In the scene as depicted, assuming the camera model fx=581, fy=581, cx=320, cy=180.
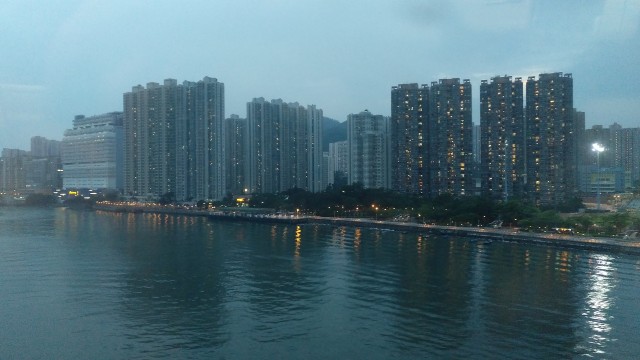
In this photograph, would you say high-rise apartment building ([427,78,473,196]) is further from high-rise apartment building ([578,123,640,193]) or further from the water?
the water

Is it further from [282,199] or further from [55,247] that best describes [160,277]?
[282,199]

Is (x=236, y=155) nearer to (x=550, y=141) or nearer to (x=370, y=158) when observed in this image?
(x=370, y=158)

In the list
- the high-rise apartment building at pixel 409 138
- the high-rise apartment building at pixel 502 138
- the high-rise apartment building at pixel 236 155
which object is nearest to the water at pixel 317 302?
the high-rise apartment building at pixel 502 138

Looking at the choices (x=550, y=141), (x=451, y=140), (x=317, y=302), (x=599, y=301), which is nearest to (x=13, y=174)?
(x=451, y=140)

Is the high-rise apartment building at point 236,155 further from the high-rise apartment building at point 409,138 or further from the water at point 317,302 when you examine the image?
the water at point 317,302

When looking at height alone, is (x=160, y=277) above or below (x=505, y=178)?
below

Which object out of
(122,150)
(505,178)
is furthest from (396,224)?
(122,150)
